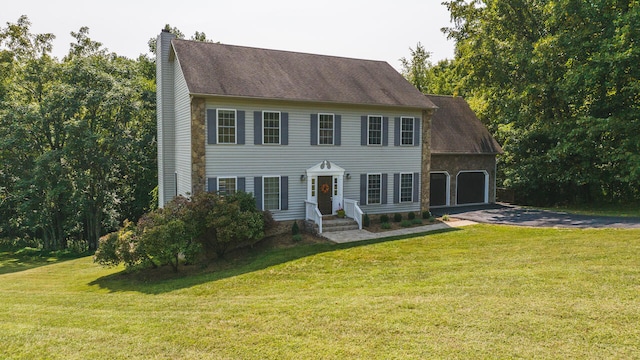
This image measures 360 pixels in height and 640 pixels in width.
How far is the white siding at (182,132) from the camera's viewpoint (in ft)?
53.1

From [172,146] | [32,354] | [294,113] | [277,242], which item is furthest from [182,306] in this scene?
[172,146]

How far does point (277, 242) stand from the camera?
15812mm

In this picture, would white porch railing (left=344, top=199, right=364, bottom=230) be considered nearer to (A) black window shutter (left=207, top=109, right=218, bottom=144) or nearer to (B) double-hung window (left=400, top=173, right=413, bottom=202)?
(B) double-hung window (left=400, top=173, right=413, bottom=202)

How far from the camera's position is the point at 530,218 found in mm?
19297

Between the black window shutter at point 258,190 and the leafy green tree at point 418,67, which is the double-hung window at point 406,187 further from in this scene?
the leafy green tree at point 418,67

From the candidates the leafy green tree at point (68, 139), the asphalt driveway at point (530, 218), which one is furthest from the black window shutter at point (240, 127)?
the asphalt driveway at point (530, 218)

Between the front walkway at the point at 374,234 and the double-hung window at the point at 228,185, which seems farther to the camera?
the double-hung window at the point at 228,185

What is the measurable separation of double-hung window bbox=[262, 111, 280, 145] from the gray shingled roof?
33.2ft

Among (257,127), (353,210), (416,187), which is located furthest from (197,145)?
(416,187)

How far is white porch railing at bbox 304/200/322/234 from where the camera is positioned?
1662 cm

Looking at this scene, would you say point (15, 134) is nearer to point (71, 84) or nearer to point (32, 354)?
point (71, 84)

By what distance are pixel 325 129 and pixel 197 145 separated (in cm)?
548

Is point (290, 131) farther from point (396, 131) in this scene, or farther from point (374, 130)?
point (396, 131)

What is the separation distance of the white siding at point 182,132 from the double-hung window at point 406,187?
9.81 m
